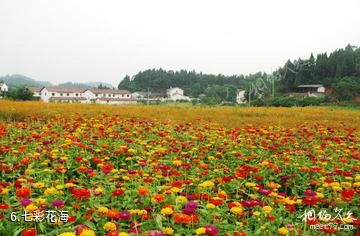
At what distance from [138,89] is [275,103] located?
57.2 m

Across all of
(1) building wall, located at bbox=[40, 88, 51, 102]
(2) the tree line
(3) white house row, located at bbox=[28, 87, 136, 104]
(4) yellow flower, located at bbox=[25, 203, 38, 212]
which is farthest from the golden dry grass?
(1) building wall, located at bbox=[40, 88, 51, 102]

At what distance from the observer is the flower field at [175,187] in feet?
7.91

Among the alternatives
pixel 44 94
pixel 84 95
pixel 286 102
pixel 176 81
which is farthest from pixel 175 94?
pixel 286 102

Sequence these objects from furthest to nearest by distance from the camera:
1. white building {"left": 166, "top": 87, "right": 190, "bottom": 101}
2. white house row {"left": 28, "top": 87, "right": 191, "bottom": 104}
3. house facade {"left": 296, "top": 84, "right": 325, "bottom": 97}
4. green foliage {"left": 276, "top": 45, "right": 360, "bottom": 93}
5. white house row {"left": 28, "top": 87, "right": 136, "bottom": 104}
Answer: white building {"left": 166, "top": 87, "right": 190, "bottom": 101}
white house row {"left": 28, "top": 87, "right": 136, "bottom": 104}
white house row {"left": 28, "top": 87, "right": 191, "bottom": 104}
house facade {"left": 296, "top": 84, "right": 325, "bottom": 97}
green foliage {"left": 276, "top": 45, "right": 360, "bottom": 93}

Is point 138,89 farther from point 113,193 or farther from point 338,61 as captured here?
point 113,193

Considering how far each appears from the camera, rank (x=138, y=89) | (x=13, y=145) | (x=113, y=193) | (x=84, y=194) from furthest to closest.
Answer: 1. (x=138, y=89)
2. (x=13, y=145)
3. (x=113, y=193)
4. (x=84, y=194)

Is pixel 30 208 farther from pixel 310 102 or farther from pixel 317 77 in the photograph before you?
pixel 317 77

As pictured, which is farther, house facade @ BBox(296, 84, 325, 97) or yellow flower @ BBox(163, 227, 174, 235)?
house facade @ BBox(296, 84, 325, 97)

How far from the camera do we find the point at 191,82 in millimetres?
97438

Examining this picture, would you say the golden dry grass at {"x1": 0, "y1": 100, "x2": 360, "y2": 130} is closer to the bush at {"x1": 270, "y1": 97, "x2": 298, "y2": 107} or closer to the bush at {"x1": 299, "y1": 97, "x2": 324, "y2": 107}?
the bush at {"x1": 270, "y1": 97, "x2": 298, "y2": 107}

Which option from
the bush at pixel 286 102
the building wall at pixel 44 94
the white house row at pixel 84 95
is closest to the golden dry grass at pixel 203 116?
the bush at pixel 286 102

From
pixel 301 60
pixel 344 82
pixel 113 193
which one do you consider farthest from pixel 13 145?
pixel 301 60

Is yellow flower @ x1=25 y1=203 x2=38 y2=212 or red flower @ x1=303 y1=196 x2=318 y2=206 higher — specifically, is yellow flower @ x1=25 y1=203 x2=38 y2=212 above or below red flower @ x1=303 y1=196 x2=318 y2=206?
above

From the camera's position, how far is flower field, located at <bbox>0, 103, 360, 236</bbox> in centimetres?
241
